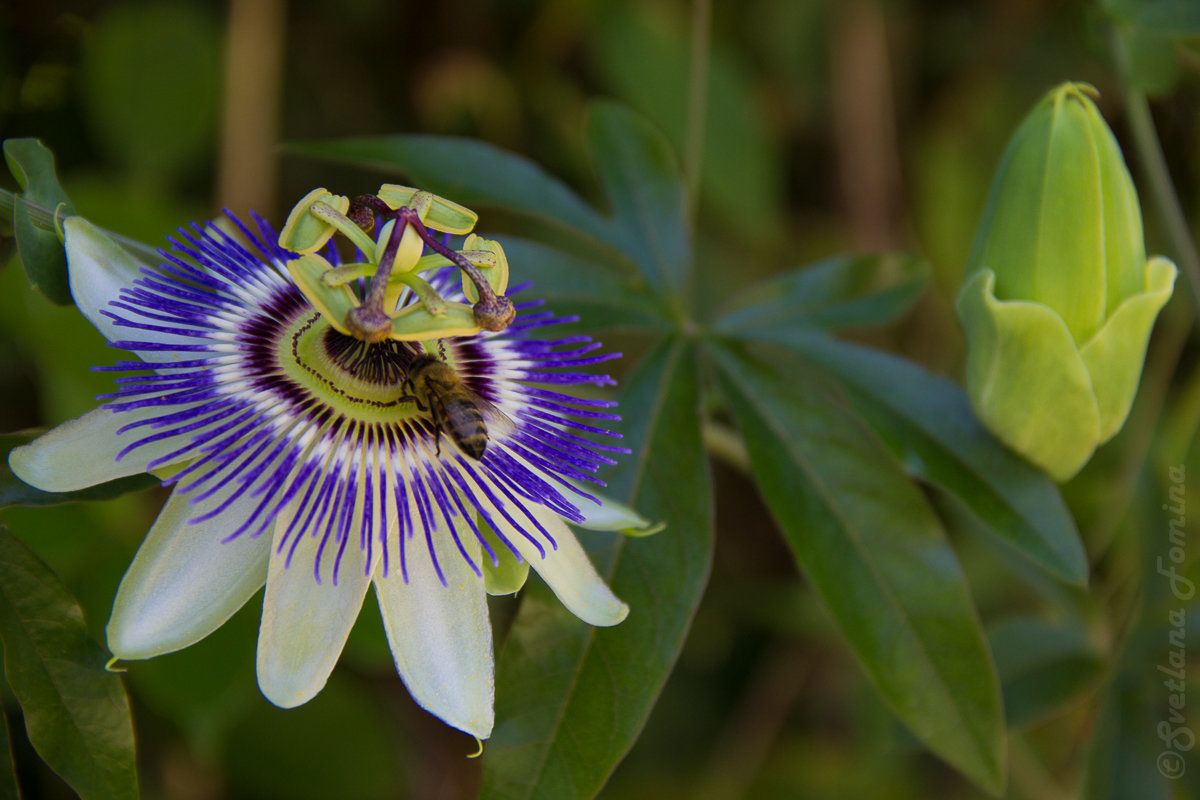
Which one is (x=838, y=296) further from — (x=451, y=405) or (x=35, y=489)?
(x=35, y=489)

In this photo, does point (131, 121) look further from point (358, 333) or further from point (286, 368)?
point (358, 333)

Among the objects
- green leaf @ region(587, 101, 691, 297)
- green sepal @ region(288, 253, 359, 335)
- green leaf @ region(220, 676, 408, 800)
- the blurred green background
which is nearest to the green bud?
green leaf @ region(587, 101, 691, 297)

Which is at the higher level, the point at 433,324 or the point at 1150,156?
the point at 1150,156

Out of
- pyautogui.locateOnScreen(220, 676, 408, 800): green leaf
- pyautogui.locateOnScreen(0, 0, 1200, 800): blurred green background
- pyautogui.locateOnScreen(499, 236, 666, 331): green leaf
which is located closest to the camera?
pyautogui.locateOnScreen(499, 236, 666, 331): green leaf

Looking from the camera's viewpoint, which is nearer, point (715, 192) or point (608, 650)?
point (608, 650)

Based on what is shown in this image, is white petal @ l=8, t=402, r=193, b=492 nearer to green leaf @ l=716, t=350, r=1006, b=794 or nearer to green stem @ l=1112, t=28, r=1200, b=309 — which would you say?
green leaf @ l=716, t=350, r=1006, b=794

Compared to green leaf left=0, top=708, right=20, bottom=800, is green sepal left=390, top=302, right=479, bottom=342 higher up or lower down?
higher up

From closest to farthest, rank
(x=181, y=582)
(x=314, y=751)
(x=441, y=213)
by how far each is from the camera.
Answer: (x=181, y=582) < (x=441, y=213) < (x=314, y=751)

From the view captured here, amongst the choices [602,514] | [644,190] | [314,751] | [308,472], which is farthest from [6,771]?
[314,751]
